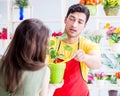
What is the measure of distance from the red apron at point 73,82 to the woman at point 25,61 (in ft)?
2.13

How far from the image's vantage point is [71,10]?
7.00 feet

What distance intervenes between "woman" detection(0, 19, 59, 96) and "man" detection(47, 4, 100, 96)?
0.58 meters

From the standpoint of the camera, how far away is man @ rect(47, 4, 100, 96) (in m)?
2.01

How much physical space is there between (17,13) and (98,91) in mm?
1109

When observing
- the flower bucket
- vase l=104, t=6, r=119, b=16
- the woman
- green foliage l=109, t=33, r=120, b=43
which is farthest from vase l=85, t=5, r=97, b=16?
the woman

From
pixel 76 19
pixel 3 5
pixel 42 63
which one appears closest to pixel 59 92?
pixel 76 19

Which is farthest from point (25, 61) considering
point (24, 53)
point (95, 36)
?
point (95, 36)

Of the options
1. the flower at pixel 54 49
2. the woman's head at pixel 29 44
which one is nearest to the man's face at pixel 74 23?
the flower at pixel 54 49

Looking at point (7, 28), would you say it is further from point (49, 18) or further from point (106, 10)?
point (106, 10)

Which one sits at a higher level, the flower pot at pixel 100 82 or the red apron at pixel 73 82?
the red apron at pixel 73 82

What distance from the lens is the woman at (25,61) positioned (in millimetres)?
1331

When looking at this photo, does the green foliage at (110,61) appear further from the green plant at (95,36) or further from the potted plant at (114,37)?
the green plant at (95,36)

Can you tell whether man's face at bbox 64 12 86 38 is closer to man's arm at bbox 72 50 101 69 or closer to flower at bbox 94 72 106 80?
man's arm at bbox 72 50 101 69

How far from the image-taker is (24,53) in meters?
1.34
